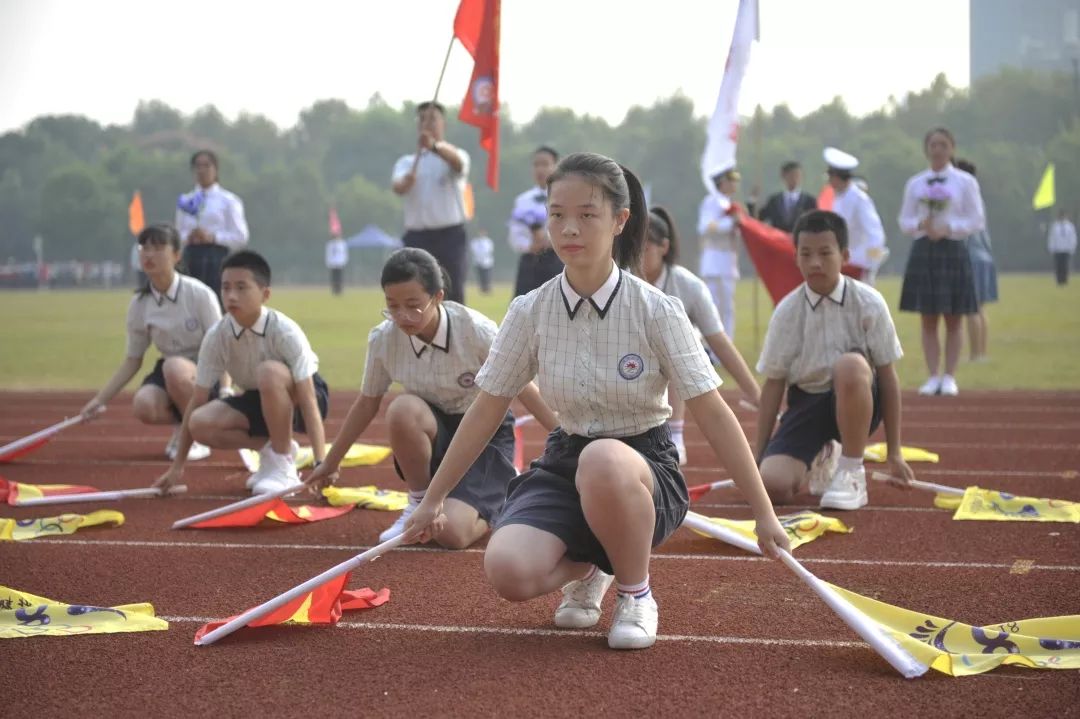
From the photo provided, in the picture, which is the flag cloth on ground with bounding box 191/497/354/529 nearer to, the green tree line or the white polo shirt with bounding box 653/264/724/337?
the white polo shirt with bounding box 653/264/724/337

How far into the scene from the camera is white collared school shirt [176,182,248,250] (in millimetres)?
9719

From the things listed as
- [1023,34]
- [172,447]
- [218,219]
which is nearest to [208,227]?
[218,219]

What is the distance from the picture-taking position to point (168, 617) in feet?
11.7

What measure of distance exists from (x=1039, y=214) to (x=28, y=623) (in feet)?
180

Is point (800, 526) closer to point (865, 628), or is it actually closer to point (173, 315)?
point (865, 628)

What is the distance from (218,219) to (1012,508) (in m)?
6.75

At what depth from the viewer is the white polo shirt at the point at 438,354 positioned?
4.57 metres

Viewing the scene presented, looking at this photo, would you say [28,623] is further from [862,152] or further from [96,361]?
[862,152]

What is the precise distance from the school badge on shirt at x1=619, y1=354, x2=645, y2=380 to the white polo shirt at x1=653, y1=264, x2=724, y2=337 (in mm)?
2594

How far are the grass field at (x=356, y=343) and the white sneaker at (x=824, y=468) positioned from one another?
186 inches

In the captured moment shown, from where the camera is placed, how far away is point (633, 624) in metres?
3.17

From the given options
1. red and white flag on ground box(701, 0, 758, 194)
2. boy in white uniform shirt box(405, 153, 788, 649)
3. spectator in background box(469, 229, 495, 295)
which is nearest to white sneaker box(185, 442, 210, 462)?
boy in white uniform shirt box(405, 153, 788, 649)

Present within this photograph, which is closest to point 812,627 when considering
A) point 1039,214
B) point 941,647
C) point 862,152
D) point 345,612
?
point 941,647

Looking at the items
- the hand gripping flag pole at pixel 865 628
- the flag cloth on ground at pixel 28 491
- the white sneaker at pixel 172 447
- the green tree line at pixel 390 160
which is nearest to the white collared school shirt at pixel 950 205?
the white sneaker at pixel 172 447
